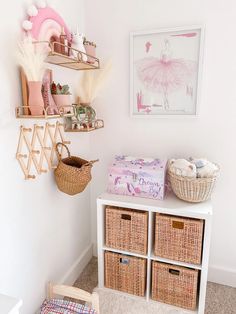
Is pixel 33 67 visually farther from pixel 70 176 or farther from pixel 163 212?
pixel 163 212

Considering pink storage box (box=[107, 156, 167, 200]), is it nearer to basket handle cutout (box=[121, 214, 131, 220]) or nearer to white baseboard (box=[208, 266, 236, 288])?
basket handle cutout (box=[121, 214, 131, 220])

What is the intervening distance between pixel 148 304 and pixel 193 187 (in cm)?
87

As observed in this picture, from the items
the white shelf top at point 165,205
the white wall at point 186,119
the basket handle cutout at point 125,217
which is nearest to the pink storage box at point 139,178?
the white shelf top at point 165,205

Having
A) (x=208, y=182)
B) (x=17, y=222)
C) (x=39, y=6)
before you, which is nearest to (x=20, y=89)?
(x=39, y=6)

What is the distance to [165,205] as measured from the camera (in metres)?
1.59

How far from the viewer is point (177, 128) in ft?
Answer: 5.96

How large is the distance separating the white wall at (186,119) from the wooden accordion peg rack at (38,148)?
488mm

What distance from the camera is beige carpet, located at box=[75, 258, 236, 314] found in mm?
1664

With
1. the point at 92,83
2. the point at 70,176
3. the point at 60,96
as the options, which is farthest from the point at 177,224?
the point at 92,83

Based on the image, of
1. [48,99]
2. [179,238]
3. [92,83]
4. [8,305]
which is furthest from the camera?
[92,83]

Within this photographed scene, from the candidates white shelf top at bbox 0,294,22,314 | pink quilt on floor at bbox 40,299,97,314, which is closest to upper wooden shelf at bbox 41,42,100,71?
white shelf top at bbox 0,294,22,314

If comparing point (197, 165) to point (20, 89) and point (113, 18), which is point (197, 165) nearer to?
point (20, 89)

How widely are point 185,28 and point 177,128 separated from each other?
2.15 ft

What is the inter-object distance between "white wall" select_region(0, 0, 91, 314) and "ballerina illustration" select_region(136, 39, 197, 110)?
513 millimetres
